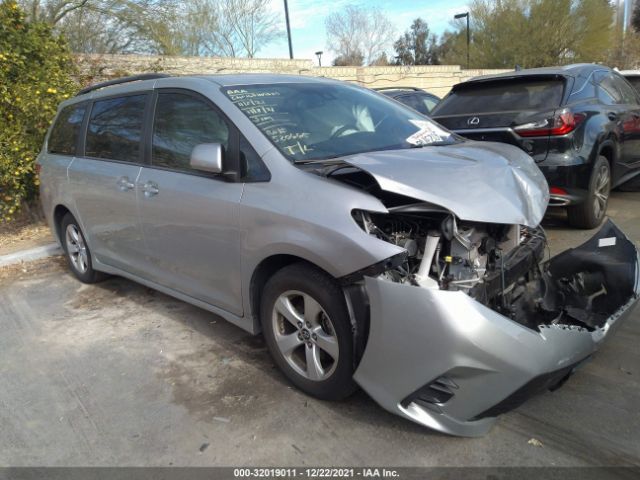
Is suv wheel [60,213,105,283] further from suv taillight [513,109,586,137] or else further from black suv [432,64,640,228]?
suv taillight [513,109,586,137]

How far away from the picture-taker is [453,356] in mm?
2160

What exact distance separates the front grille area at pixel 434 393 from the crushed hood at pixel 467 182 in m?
0.74

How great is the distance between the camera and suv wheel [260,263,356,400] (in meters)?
2.57

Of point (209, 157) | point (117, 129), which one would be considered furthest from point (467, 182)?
point (117, 129)

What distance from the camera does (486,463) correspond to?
7.67 ft

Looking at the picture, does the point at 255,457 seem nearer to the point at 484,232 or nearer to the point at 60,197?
the point at 484,232

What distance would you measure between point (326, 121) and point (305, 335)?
4.53 ft

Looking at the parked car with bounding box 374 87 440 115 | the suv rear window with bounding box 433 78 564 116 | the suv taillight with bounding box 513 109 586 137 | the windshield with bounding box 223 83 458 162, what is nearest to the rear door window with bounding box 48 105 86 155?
the windshield with bounding box 223 83 458 162

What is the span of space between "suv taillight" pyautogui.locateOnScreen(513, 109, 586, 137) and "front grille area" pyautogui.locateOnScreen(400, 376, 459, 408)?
3524 millimetres

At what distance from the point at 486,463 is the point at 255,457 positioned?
1.09m

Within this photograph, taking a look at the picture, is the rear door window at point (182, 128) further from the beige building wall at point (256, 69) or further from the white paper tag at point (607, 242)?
the beige building wall at point (256, 69)

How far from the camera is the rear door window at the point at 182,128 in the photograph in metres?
3.23

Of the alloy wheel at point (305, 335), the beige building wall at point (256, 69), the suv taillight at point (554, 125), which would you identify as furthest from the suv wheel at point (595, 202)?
the beige building wall at point (256, 69)

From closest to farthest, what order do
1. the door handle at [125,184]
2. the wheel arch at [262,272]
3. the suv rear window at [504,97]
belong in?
1. the wheel arch at [262,272]
2. the door handle at [125,184]
3. the suv rear window at [504,97]
